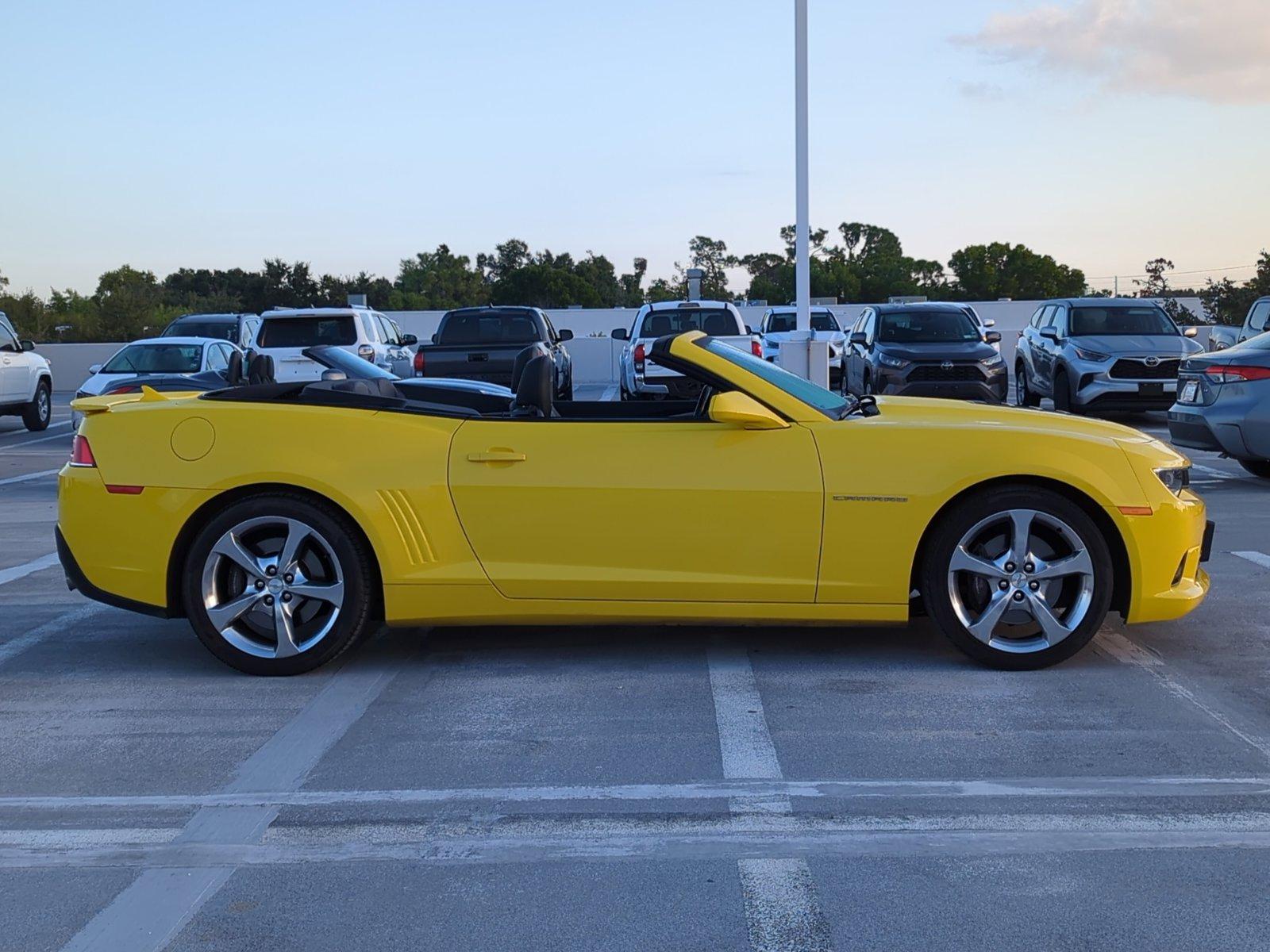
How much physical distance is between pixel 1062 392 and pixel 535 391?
1432cm

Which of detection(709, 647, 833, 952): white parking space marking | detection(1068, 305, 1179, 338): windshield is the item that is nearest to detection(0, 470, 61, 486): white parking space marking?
detection(709, 647, 833, 952): white parking space marking

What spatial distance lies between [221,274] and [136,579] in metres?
88.2

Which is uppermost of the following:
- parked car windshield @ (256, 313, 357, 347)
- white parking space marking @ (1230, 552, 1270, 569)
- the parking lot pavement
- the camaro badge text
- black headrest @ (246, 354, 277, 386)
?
black headrest @ (246, 354, 277, 386)

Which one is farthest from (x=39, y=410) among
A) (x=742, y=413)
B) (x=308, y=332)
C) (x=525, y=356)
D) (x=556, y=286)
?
(x=556, y=286)

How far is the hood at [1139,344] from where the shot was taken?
1794 cm

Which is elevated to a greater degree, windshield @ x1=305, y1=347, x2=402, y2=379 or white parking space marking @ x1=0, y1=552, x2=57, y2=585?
windshield @ x1=305, y1=347, x2=402, y2=379

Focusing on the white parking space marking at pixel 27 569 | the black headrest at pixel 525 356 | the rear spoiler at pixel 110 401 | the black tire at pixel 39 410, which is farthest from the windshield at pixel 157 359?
the rear spoiler at pixel 110 401

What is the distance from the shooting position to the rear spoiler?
5.77m

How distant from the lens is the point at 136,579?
5.63 metres

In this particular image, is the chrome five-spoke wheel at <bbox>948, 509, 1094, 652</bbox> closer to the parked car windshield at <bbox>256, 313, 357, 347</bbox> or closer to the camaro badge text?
the camaro badge text

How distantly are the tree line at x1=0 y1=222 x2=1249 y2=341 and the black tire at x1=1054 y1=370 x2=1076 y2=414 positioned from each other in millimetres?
47007

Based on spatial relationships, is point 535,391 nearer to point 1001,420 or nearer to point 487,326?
point 1001,420

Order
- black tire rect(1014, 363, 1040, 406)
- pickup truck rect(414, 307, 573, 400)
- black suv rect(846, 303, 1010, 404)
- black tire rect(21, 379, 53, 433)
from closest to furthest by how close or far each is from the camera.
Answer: pickup truck rect(414, 307, 573, 400) → black suv rect(846, 303, 1010, 404) → black tire rect(21, 379, 53, 433) → black tire rect(1014, 363, 1040, 406)

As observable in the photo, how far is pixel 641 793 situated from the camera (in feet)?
13.7
